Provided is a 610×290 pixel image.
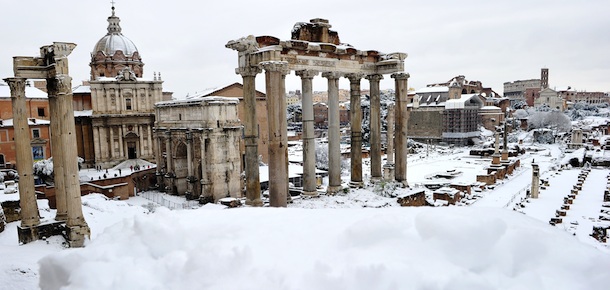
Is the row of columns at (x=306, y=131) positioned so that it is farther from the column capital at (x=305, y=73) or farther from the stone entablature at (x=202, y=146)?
the stone entablature at (x=202, y=146)

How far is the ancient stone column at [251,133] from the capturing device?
42.2 feet

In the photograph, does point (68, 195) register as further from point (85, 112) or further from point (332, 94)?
point (85, 112)

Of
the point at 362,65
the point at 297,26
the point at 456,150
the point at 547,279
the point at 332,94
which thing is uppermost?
the point at 297,26

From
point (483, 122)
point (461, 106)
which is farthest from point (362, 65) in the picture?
point (483, 122)

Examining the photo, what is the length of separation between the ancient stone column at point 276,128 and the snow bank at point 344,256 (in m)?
7.59

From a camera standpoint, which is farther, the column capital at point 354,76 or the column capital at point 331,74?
the column capital at point 354,76

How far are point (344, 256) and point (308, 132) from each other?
34.3 feet

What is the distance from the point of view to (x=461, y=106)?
7250cm

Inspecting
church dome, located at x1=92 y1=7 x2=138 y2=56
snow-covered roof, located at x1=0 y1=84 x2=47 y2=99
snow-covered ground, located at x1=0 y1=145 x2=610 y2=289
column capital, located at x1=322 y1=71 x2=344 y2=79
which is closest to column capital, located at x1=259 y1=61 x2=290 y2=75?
column capital, located at x1=322 y1=71 x2=344 y2=79

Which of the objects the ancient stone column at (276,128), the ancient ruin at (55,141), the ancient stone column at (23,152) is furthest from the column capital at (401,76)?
the ancient stone column at (23,152)

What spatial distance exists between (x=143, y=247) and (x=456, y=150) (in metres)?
65.7

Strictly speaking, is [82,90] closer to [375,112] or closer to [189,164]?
[189,164]

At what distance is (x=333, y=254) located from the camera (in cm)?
456

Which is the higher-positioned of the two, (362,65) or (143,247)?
(362,65)
